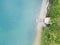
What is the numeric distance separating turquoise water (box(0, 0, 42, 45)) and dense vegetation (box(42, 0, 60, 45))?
1.37 feet

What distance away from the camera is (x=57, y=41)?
3916 mm

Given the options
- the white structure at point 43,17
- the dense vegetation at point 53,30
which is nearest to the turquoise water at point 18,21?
the white structure at point 43,17

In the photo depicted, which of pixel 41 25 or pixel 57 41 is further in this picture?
pixel 41 25

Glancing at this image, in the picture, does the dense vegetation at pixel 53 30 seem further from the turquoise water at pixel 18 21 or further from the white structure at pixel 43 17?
the turquoise water at pixel 18 21

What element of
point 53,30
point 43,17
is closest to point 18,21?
point 43,17

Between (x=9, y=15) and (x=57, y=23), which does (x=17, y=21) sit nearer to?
(x=9, y=15)

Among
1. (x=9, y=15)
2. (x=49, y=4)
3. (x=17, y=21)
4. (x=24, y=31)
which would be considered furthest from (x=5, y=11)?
(x=49, y=4)

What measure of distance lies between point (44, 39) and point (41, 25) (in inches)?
20.1

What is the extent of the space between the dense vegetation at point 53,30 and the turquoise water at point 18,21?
1.37ft

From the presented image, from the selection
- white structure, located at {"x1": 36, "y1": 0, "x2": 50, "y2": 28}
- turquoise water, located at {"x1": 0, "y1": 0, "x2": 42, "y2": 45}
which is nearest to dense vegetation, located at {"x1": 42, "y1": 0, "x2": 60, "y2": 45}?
white structure, located at {"x1": 36, "y1": 0, "x2": 50, "y2": 28}

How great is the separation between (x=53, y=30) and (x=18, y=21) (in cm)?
105

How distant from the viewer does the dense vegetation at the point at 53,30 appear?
3912mm

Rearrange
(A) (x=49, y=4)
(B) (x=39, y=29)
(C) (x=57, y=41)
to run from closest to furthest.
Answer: (C) (x=57, y=41)
(B) (x=39, y=29)
(A) (x=49, y=4)

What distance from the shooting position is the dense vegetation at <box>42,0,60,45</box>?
12.8ft
